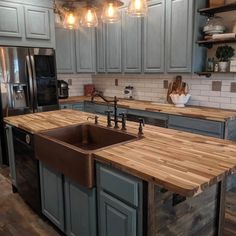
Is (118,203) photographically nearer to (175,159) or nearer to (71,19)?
(175,159)

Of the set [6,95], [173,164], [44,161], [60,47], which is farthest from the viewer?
[60,47]

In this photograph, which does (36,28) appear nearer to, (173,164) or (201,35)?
(201,35)

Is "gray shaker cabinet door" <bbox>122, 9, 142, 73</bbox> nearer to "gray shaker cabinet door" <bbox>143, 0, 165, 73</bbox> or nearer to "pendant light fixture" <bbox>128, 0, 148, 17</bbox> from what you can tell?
"gray shaker cabinet door" <bbox>143, 0, 165, 73</bbox>

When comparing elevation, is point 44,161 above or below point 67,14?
below

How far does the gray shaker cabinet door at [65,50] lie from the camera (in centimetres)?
435

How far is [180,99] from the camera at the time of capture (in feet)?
11.3

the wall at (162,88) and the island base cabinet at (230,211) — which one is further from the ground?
the wall at (162,88)

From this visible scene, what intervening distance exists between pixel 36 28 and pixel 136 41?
1.50m

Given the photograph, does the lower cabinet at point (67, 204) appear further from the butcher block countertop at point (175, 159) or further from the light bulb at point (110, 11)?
the light bulb at point (110, 11)

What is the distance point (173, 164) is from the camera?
1.35 meters

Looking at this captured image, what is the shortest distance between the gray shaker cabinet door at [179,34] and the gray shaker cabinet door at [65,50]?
1.82 m

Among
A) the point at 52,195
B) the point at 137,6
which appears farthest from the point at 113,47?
the point at 52,195

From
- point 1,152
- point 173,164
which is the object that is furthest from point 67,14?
point 1,152

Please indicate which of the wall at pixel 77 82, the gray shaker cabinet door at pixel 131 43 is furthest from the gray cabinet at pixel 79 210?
the wall at pixel 77 82
